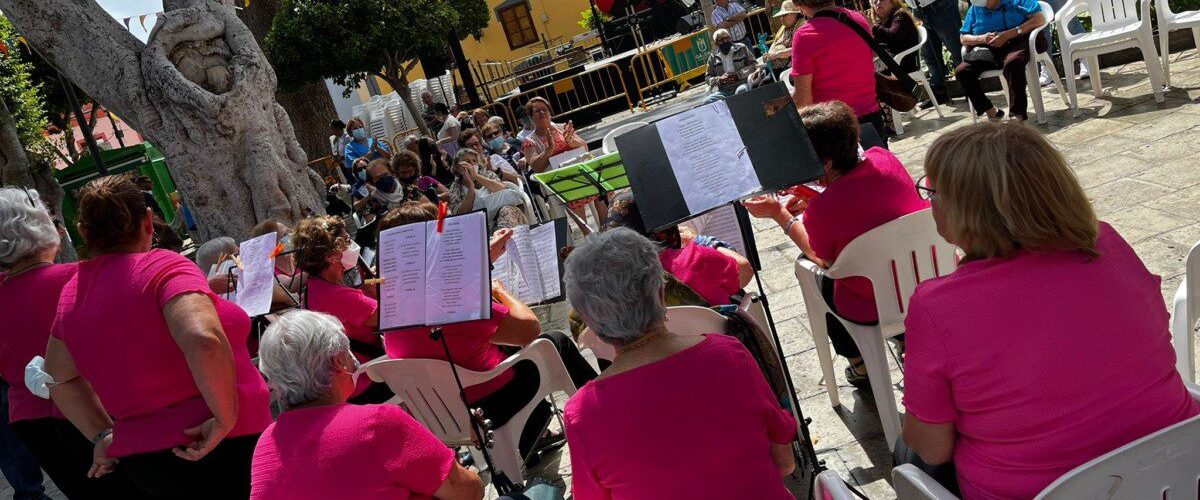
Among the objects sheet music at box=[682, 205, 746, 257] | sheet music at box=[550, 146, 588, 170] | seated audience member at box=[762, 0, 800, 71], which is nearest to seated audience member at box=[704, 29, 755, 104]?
seated audience member at box=[762, 0, 800, 71]

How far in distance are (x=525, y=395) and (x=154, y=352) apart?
137 centimetres

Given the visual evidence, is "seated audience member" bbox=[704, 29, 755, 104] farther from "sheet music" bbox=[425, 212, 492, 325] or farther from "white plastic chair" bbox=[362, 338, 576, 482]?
"sheet music" bbox=[425, 212, 492, 325]

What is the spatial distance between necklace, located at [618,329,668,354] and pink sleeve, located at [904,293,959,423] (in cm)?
58

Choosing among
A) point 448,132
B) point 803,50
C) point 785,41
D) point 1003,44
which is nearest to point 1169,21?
point 1003,44

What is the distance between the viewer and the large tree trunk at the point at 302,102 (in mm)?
17844

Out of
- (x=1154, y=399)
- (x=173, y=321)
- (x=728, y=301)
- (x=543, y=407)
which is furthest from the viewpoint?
(x=543, y=407)

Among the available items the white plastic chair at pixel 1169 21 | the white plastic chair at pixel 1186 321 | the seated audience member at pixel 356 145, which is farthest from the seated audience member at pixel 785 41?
the white plastic chair at pixel 1186 321

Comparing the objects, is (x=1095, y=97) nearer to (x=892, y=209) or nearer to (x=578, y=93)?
(x=892, y=209)

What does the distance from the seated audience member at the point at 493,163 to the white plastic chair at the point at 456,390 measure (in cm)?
409

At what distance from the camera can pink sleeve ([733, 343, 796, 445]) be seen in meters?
2.14

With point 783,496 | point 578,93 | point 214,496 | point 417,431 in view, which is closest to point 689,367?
point 783,496

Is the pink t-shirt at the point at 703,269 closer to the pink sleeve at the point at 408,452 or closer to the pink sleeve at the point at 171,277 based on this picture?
the pink sleeve at the point at 408,452

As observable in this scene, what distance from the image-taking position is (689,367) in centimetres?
210

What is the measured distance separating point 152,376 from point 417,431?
109 cm
